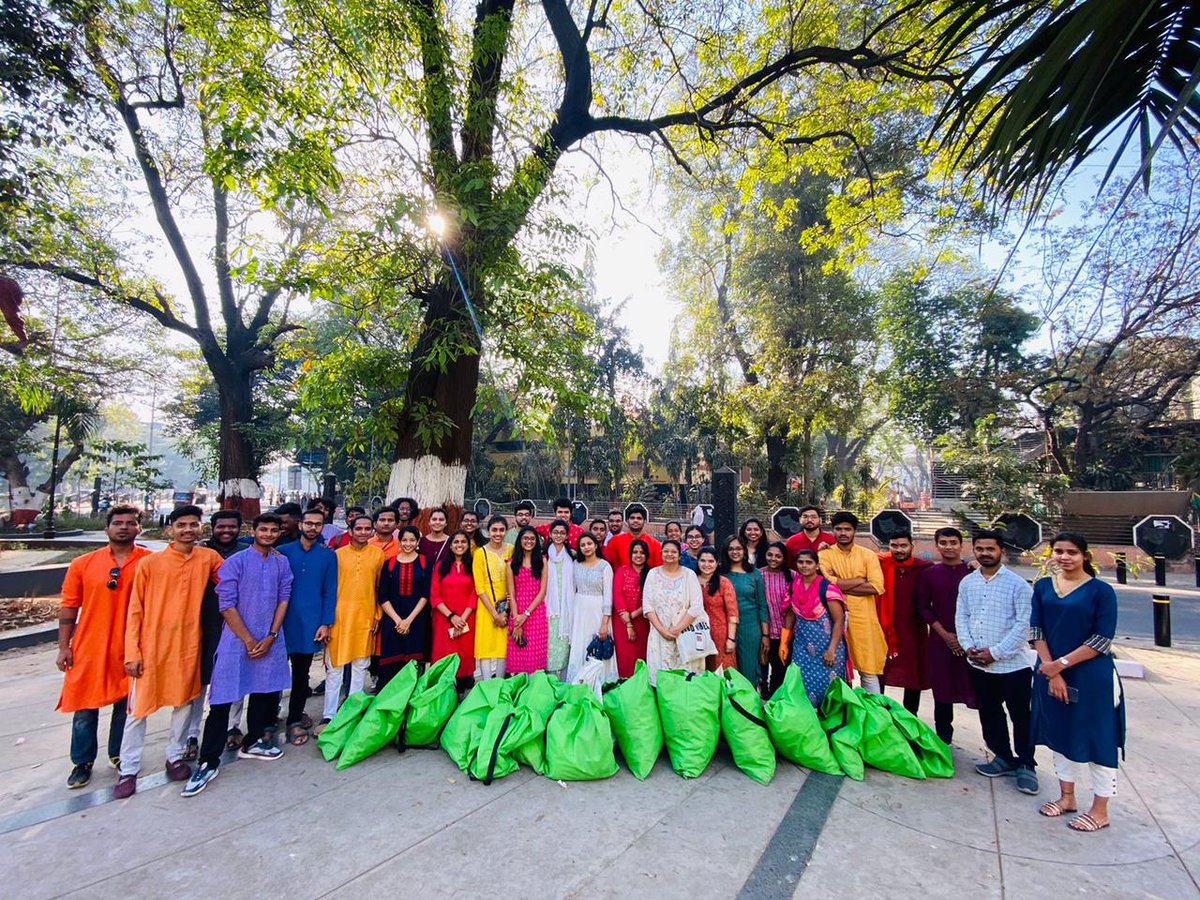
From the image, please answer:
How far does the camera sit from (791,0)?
649 centimetres

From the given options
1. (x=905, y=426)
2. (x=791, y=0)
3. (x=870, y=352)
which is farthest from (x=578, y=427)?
(x=791, y=0)

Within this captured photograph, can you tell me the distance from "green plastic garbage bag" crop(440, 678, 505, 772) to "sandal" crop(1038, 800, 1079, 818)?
10.4 ft

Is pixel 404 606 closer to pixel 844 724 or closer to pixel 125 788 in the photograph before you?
pixel 125 788

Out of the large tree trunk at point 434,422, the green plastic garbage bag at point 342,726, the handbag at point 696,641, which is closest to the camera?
the green plastic garbage bag at point 342,726

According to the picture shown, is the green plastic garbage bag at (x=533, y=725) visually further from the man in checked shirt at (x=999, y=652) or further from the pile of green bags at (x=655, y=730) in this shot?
the man in checked shirt at (x=999, y=652)

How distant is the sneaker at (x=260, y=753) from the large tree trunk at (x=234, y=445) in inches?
449

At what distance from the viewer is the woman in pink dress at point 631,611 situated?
15.2 feet

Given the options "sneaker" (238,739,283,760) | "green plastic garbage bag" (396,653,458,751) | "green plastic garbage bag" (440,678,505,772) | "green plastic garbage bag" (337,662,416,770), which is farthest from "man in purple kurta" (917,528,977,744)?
"sneaker" (238,739,283,760)

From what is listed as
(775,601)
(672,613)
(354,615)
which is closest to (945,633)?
(775,601)

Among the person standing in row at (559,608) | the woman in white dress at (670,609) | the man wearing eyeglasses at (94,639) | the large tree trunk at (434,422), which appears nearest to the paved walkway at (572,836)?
the man wearing eyeglasses at (94,639)

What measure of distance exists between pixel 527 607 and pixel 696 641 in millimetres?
1385

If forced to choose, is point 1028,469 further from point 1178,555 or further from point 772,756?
point 772,756

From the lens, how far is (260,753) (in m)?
3.62

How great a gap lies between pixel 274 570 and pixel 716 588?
124 inches
